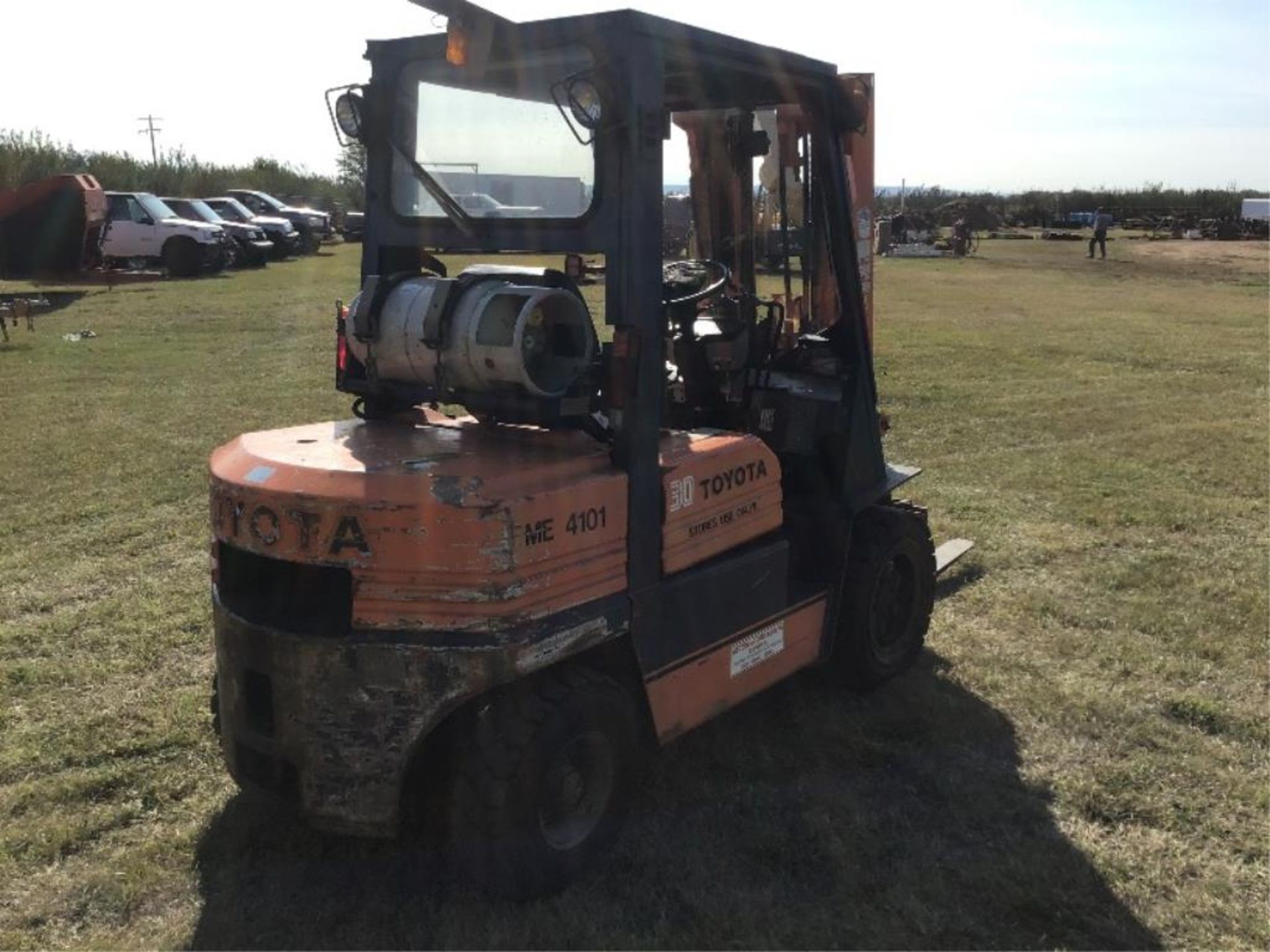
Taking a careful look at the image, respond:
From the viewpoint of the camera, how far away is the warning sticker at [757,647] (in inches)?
151

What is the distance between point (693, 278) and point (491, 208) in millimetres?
979

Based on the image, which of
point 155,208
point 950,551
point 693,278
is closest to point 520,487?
point 693,278

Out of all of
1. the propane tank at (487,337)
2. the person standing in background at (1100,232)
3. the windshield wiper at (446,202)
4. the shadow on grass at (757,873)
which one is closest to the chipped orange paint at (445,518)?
the propane tank at (487,337)

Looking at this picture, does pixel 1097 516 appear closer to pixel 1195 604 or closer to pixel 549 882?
pixel 1195 604

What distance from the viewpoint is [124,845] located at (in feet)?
11.5

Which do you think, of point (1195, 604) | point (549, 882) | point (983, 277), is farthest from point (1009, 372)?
point (983, 277)

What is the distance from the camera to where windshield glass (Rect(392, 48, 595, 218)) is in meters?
3.47

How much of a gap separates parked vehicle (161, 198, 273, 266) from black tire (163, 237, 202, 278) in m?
1.64

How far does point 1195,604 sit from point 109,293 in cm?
1960

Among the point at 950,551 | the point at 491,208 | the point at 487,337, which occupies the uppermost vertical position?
the point at 491,208

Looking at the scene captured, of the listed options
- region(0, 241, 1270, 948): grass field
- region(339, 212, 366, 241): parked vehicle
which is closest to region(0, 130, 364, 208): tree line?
region(339, 212, 366, 241): parked vehicle

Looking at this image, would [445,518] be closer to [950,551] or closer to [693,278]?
[693,278]

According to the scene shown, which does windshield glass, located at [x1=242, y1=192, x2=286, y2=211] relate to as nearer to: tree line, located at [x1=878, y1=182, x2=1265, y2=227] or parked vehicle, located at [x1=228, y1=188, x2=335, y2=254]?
parked vehicle, located at [x1=228, y1=188, x2=335, y2=254]

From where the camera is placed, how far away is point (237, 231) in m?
27.0
